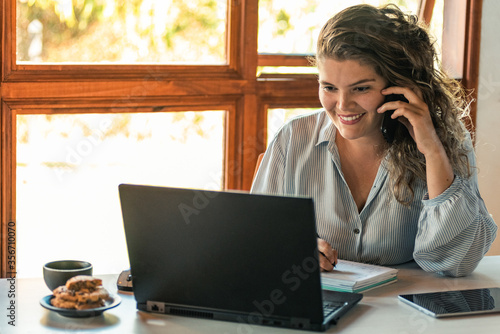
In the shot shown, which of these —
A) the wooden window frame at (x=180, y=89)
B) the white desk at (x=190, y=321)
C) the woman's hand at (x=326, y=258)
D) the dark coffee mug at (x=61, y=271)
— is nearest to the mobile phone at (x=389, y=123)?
the woman's hand at (x=326, y=258)

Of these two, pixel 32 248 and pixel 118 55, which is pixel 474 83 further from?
pixel 32 248

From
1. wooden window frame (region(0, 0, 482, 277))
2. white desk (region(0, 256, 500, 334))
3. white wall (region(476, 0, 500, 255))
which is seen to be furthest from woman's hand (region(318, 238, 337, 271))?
white wall (region(476, 0, 500, 255))

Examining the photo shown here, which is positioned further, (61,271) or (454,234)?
(454,234)

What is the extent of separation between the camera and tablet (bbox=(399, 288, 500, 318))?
4.67ft

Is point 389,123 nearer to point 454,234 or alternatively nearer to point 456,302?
point 454,234

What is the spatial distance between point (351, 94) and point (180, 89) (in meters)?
1.05

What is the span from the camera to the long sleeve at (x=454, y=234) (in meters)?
1.75

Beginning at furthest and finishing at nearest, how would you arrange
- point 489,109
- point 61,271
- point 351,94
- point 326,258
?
point 489,109
point 351,94
point 326,258
point 61,271

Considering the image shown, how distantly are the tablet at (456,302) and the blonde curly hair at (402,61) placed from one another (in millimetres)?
379

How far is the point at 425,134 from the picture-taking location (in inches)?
72.1

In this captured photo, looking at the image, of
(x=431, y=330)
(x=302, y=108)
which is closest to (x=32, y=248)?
(x=302, y=108)

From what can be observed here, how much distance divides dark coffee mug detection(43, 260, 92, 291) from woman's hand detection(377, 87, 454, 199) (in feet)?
2.97

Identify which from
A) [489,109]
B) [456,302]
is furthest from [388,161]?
[489,109]

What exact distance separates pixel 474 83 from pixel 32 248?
214 centimetres
